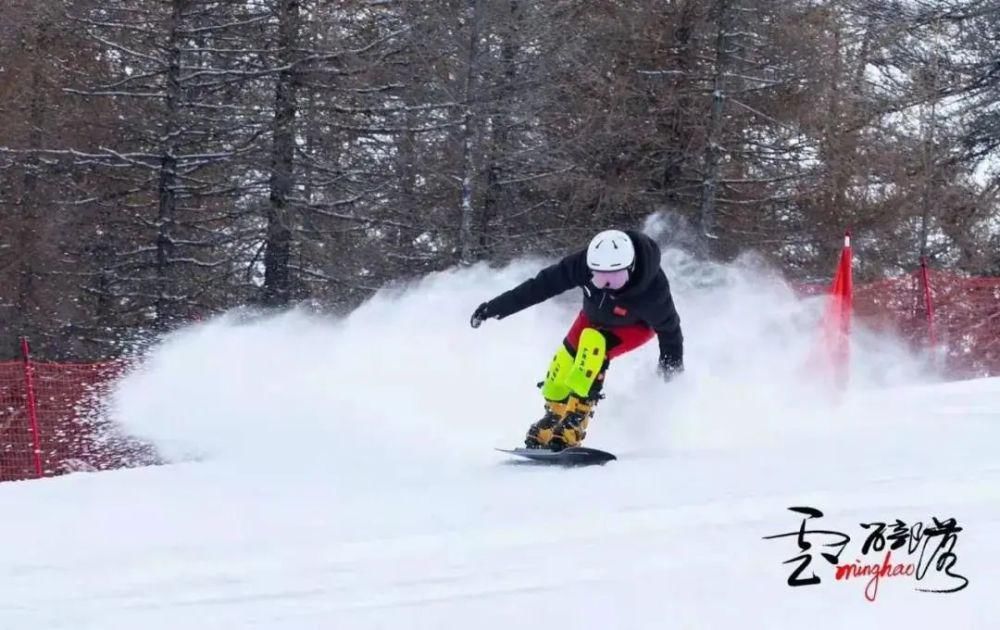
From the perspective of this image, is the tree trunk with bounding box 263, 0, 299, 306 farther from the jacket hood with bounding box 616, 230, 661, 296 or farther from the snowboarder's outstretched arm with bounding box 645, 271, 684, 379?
the jacket hood with bounding box 616, 230, 661, 296

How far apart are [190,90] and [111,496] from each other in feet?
41.1

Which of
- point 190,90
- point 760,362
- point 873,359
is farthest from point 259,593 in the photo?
point 190,90

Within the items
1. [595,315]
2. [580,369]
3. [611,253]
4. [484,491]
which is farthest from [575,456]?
[611,253]

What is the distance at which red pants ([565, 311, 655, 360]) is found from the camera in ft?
24.6

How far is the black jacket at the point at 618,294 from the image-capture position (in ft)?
23.8

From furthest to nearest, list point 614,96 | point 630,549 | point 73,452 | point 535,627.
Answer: point 614,96
point 73,452
point 630,549
point 535,627

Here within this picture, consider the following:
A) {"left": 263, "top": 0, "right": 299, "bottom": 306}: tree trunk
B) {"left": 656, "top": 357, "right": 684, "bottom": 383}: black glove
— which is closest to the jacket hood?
{"left": 656, "top": 357, "right": 684, "bottom": 383}: black glove

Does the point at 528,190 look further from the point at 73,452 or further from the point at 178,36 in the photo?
the point at 73,452

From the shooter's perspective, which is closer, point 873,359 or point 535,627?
point 535,627

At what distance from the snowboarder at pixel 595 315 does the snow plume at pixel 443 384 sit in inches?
20.3

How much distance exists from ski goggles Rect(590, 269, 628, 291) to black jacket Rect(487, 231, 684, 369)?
126 mm

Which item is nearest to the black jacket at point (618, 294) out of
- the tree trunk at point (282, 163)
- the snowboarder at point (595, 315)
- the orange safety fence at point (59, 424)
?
the snowboarder at point (595, 315)

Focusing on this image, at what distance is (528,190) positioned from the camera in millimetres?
19625

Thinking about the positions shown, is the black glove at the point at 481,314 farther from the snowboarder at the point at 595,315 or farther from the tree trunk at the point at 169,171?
the tree trunk at the point at 169,171
